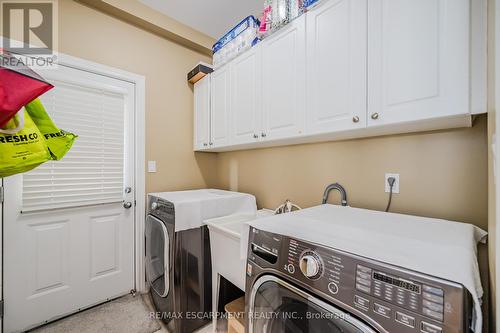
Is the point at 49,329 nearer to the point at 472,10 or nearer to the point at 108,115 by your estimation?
the point at 108,115

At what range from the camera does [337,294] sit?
2.16 feet

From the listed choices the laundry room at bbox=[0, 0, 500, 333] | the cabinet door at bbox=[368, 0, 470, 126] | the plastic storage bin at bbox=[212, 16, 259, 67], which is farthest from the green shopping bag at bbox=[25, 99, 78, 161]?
the cabinet door at bbox=[368, 0, 470, 126]

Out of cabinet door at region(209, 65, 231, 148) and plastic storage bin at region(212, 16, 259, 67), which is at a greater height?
plastic storage bin at region(212, 16, 259, 67)

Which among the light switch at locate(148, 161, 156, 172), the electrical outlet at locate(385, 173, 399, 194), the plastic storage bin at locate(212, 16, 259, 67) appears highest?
the plastic storage bin at locate(212, 16, 259, 67)

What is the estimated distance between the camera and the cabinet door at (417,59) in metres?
0.85

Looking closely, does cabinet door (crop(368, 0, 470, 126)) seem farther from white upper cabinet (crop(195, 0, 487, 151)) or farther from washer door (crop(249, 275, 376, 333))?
washer door (crop(249, 275, 376, 333))

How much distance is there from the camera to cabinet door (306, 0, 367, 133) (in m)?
1.14

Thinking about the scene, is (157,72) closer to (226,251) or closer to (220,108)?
(220,108)

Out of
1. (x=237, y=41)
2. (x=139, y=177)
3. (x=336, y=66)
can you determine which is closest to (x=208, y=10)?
(x=237, y=41)

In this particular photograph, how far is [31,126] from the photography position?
2.65 ft

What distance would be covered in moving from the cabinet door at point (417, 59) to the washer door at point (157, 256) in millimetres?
1660

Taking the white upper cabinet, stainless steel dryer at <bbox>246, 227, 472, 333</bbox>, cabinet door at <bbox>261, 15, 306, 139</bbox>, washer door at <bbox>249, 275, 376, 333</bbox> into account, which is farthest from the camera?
cabinet door at <bbox>261, 15, 306, 139</bbox>

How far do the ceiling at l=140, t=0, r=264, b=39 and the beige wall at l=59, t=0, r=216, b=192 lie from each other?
0.29 meters

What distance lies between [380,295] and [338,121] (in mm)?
917
